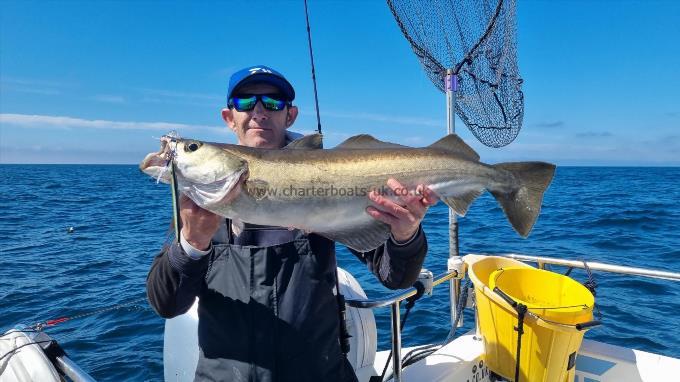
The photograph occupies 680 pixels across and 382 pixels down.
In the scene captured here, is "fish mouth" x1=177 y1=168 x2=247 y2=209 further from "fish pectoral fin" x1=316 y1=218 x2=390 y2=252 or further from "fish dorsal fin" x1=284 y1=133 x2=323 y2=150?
"fish pectoral fin" x1=316 y1=218 x2=390 y2=252

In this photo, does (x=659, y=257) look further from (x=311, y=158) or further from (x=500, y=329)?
(x=311, y=158)

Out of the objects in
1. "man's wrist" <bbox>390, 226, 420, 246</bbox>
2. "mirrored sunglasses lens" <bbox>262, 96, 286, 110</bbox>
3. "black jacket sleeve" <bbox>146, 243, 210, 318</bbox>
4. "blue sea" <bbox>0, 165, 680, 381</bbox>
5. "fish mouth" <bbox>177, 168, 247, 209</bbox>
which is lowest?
"blue sea" <bbox>0, 165, 680, 381</bbox>

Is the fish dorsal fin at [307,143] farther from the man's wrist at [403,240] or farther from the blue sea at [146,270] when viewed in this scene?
the blue sea at [146,270]

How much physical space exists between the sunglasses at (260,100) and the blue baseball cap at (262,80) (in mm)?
81

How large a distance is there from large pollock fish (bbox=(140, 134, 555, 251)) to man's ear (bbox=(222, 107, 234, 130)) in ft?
2.09

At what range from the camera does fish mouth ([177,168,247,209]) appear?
3150 millimetres

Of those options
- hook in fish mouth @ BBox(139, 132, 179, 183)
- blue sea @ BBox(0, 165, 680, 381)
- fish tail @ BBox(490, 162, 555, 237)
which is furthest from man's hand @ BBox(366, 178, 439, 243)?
blue sea @ BBox(0, 165, 680, 381)

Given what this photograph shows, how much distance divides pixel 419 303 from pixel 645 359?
556 cm

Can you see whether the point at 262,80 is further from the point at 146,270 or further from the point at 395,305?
the point at 146,270

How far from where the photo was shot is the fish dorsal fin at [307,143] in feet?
11.1

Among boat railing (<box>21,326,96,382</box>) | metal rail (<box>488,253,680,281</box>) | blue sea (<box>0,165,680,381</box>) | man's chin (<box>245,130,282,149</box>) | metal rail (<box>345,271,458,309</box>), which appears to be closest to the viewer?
boat railing (<box>21,326,96,382</box>)

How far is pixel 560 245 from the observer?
15875 mm

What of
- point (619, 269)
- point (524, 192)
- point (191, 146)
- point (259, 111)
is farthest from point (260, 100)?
point (619, 269)

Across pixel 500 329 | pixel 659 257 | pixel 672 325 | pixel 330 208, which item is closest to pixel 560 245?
pixel 659 257
